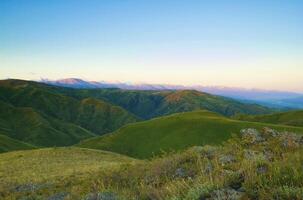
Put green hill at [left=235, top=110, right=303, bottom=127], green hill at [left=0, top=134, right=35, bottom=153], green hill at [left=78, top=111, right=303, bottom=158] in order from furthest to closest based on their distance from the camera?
green hill at [left=0, top=134, right=35, bottom=153], green hill at [left=235, top=110, right=303, bottom=127], green hill at [left=78, top=111, right=303, bottom=158]

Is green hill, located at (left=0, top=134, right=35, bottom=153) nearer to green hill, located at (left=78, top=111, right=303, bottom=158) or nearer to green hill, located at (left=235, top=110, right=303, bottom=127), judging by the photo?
green hill, located at (left=78, top=111, right=303, bottom=158)

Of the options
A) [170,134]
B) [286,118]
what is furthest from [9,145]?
[286,118]

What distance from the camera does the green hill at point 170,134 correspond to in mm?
83438

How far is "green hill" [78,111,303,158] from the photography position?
83438 mm

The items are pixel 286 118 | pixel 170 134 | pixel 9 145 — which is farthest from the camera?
pixel 9 145

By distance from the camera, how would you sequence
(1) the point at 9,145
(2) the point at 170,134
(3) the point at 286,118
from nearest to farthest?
(2) the point at 170,134 < (3) the point at 286,118 < (1) the point at 9,145

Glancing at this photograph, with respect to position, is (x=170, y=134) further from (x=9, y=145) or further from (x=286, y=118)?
(x=9, y=145)

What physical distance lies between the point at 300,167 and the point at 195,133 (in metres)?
80.5

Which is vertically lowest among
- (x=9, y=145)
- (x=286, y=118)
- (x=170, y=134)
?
(x=9, y=145)

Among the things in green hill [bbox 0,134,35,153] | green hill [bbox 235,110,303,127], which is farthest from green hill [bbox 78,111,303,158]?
green hill [bbox 0,134,35,153]

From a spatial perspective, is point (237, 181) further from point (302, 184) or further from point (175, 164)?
point (175, 164)

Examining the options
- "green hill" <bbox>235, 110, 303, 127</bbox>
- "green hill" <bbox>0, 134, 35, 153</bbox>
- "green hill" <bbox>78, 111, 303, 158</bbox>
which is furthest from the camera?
"green hill" <bbox>0, 134, 35, 153</bbox>

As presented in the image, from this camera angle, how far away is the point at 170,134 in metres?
91.5

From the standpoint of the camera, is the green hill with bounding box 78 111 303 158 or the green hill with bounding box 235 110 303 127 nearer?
the green hill with bounding box 78 111 303 158
